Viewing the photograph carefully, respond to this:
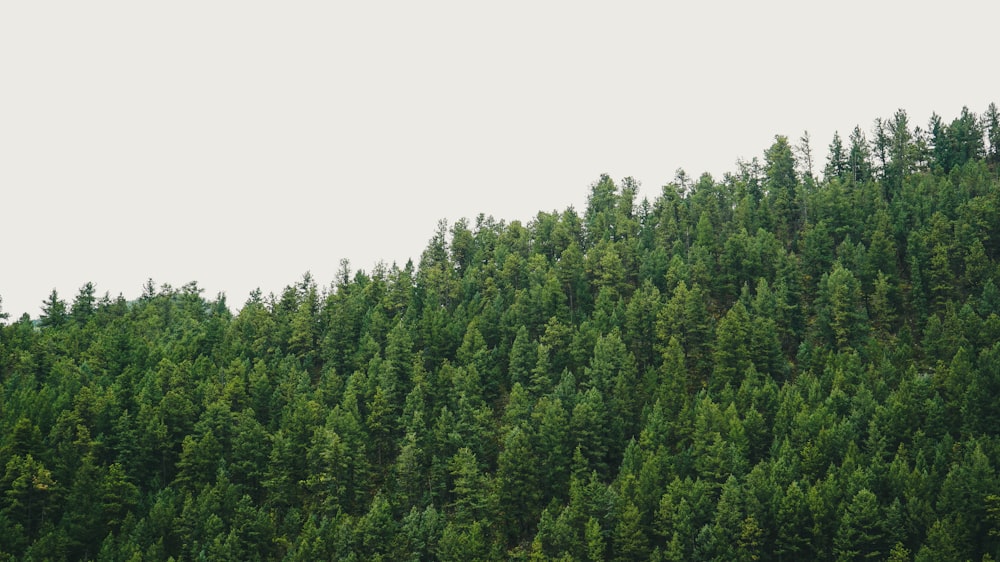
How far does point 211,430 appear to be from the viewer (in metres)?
83.6

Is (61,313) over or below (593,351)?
over

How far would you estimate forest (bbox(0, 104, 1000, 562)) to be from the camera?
63.6 meters

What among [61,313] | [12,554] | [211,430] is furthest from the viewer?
[61,313]

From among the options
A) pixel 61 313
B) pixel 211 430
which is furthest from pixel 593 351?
pixel 61 313

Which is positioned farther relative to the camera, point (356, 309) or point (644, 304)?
point (356, 309)

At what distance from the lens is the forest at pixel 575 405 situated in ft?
209

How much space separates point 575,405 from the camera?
262 feet

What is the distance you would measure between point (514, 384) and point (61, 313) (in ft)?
299

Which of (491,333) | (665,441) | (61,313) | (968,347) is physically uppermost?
(61,313)

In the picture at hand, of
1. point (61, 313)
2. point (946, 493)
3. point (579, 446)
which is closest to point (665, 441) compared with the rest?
point (579, 446)

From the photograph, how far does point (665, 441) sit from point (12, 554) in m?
64.4

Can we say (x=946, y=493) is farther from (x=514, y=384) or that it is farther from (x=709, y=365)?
(x=514, y=384)

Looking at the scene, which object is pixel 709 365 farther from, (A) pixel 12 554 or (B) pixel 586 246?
(A) pixel 12 554

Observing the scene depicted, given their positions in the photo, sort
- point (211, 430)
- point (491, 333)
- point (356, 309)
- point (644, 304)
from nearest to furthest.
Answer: point (211, 430) → point (644, 304) → point (491, 333) → point (356, 309)
